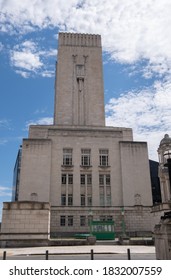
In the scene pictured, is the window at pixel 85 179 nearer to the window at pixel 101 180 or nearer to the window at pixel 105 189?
the window at pixel 101 180

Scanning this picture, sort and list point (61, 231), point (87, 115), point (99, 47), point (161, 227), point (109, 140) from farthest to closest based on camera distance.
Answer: point (99, 47)
point (87, 115)
point (109, 140)
point (61, 231)
point (161, 227)

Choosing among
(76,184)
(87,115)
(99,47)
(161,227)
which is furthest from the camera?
(99,47)

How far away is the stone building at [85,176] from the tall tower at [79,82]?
3.52 m

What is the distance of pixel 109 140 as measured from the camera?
1873 inches

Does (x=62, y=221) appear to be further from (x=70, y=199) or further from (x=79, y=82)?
(x=79, y=82)

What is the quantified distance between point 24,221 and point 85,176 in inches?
727

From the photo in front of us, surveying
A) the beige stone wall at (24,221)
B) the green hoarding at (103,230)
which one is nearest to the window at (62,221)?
the green hoarding at (103,230)

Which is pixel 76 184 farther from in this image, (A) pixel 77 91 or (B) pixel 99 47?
(B) pixel 99 47

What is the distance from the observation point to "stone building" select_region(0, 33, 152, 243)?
42.2 metres

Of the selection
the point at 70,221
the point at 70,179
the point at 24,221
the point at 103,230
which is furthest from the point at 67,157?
the point at 24,221

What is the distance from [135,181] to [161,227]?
120 ft

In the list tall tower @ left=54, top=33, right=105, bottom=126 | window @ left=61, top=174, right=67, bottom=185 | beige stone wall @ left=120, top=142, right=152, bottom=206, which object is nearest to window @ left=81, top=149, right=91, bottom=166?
window @ left=61, top=174, right=67, bottom=185

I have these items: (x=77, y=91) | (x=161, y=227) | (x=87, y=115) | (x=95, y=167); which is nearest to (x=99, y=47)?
(x=77, y=91)

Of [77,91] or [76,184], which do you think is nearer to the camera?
[76,184]
